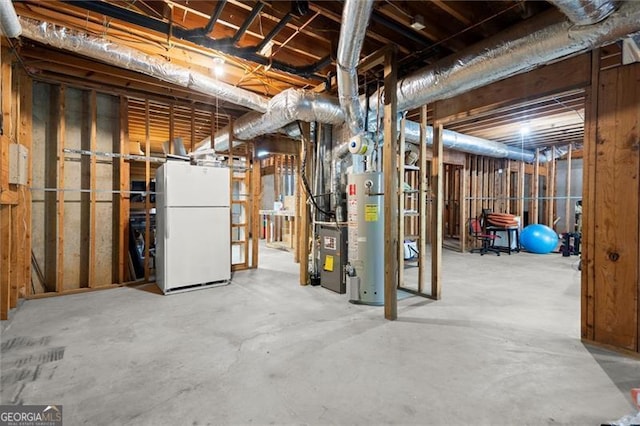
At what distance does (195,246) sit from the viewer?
4.01 m

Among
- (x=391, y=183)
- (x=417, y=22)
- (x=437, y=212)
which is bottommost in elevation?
(x=437, y=212)

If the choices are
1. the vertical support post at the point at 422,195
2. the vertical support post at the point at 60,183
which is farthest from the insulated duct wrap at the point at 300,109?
the vertical support post at the point at 60,183

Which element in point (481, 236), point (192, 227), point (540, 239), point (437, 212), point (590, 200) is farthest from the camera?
point (481, 236)

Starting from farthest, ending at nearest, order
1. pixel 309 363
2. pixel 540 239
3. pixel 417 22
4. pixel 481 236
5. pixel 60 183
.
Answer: pixel 481 236 < pixel 540 239 < pixel 60 183 < pixel 417 22 < pixel 309 363

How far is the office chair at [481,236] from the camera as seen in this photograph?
711cm

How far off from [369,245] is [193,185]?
7.78 feet

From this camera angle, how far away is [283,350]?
230 centimetres

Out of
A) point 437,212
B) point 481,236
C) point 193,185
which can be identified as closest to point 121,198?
point 193,185

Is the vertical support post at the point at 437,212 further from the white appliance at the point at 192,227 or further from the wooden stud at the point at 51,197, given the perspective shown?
the wooden stud at the point at 51,197

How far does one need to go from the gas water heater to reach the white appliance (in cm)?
191

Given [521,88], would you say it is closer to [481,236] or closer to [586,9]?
[586,9]

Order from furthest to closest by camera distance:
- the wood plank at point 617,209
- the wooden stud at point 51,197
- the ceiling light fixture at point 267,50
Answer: the wooden stud at point 51,197 → the ceiling light fixture at point 267,50 → the wood plank at point 617,209

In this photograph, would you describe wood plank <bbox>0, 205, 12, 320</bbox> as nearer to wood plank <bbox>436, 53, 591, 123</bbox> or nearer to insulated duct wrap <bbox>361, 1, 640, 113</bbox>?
insulated duct wrap <bbox>361, 1, 640, 113</bbox>

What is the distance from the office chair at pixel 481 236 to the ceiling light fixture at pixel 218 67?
20.8ft
